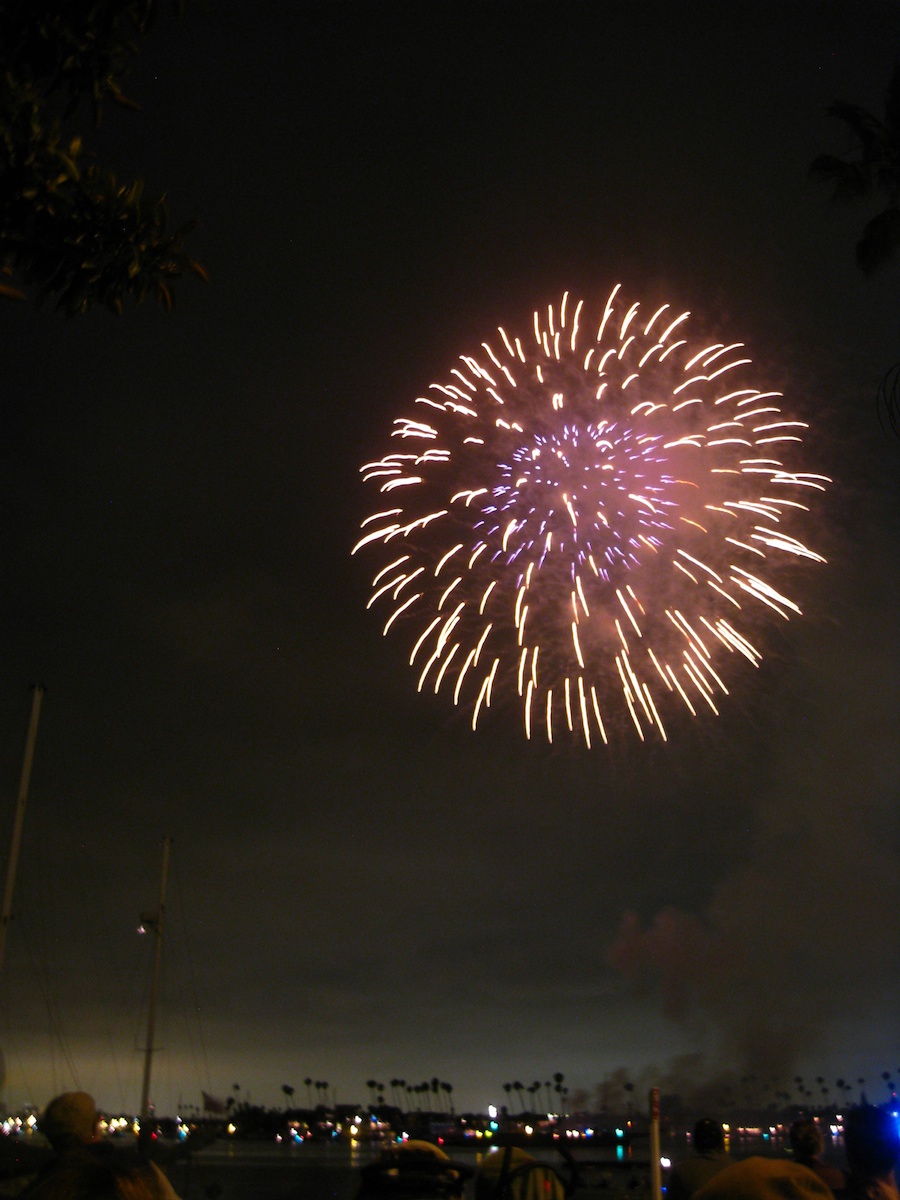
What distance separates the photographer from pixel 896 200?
21.5 metres

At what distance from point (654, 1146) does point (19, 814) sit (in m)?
22.6

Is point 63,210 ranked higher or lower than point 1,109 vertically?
lower

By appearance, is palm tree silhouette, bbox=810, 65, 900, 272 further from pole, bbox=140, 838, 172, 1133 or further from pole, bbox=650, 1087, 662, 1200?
pole, bbox=140, 838, 172, 1133

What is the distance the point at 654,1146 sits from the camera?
7.37 m

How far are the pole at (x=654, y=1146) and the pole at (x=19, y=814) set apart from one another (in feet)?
67.7

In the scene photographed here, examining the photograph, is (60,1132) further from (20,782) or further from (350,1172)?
(350,1172)

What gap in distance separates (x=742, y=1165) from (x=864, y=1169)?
84.4 inches

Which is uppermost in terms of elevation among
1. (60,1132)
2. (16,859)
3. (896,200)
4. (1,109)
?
(896,200)

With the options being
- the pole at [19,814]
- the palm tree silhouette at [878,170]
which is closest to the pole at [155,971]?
the pole at [19,814]

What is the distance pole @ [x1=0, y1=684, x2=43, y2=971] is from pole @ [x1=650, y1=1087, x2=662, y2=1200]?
20649 millimetres

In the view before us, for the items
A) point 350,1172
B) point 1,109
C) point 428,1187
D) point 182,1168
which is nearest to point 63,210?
point 1,109

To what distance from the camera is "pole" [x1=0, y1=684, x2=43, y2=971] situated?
81.4ft

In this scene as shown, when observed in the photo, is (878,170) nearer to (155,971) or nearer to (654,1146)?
(654,1146)

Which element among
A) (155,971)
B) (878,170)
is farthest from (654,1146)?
(155,971)
